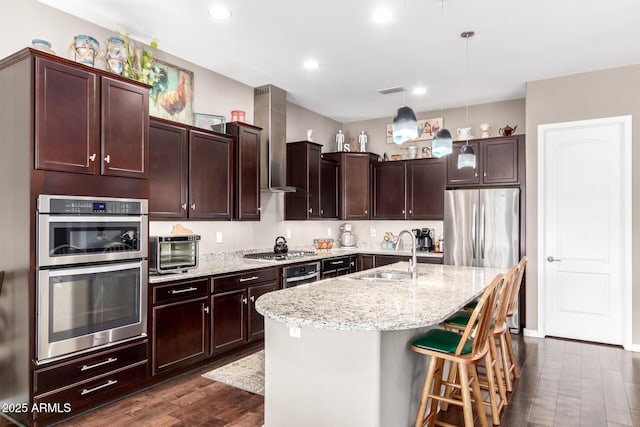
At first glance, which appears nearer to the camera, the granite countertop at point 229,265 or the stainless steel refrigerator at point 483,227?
the granite countertop at point 229,265

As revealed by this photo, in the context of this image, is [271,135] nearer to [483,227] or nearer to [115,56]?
[115,56]

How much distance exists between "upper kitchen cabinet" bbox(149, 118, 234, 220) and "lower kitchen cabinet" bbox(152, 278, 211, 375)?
2.32 ft

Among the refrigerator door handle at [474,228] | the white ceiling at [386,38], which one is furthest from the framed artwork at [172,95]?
the refrigerator door handle at [474,228]

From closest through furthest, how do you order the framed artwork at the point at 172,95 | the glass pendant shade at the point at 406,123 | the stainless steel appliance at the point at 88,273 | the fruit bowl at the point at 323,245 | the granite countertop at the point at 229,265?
the stainless steel appliance at the point at 88,273 < the glass pendant shade at the point at 406,123 < the granite countertop at the point at 229,265 < the framed artwork at the point at 172,95 < the fruit bowl at the point at 323,245

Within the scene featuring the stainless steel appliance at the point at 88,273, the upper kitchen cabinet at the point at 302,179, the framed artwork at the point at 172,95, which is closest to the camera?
the stainless steel appliance at the point at 88,273

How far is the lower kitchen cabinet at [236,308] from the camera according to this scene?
11.8ft

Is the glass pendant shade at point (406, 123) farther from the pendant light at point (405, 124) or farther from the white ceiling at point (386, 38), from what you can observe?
the white ceiling at point (386, 38)

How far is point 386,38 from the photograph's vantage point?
3.63 metres

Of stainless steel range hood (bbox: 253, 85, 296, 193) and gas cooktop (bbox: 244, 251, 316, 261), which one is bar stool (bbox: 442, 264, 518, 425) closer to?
gas cooktop (bbox: 244, 251, 316, 261)

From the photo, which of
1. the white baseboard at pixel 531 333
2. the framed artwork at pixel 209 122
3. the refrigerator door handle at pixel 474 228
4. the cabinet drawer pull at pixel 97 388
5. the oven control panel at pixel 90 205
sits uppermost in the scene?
the framed artwork at pixel 209 122

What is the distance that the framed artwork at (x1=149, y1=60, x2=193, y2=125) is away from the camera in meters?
3.80

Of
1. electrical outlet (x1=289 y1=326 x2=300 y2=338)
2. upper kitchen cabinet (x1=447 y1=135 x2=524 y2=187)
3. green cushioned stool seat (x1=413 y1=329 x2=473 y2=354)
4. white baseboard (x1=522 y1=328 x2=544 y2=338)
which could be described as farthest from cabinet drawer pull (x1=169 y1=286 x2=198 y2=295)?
white baseboard (x1=522 y1=328 x2=544 y2=338)

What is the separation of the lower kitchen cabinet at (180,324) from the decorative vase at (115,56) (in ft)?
5.63

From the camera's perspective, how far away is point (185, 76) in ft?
13.4
